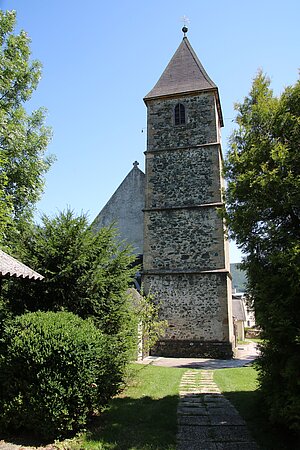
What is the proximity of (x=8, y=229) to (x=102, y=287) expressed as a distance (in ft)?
14.1

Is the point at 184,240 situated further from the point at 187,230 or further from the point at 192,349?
the point at 192,349

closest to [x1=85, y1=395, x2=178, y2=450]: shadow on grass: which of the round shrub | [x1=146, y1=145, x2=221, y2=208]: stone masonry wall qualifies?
the round shrub

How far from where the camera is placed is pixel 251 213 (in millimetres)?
6203

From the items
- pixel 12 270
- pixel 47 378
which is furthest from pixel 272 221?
pixel 12 270

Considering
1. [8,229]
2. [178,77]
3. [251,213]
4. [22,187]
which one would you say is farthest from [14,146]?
[178,77]

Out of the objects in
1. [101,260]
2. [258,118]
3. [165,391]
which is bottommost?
[165,391]

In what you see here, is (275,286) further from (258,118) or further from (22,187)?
(22,187)

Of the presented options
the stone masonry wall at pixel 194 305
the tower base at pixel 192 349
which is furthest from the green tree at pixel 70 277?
the tower base at pixel 192 349

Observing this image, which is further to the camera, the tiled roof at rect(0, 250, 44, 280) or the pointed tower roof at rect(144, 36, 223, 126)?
the pointed tower roof at rect(144, 36, 223, 126)

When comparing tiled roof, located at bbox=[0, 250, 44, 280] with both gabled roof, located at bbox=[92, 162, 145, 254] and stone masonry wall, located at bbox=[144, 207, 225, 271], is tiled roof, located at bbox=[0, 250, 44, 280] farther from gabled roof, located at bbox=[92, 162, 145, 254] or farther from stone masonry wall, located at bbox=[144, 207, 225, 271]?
gabled roof, located at bbox=[92, 162, 145, 254]

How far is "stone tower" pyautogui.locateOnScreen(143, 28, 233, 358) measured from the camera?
16.2 metres

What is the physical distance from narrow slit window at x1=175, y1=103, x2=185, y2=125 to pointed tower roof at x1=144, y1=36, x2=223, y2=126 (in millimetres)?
714

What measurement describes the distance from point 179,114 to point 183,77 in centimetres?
279

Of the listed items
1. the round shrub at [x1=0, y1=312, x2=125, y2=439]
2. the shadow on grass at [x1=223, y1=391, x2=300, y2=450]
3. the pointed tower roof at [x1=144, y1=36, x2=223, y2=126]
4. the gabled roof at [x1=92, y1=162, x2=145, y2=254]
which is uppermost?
the pointed tower roof at [x1=144, y1=36, x2=223, y2=126]
